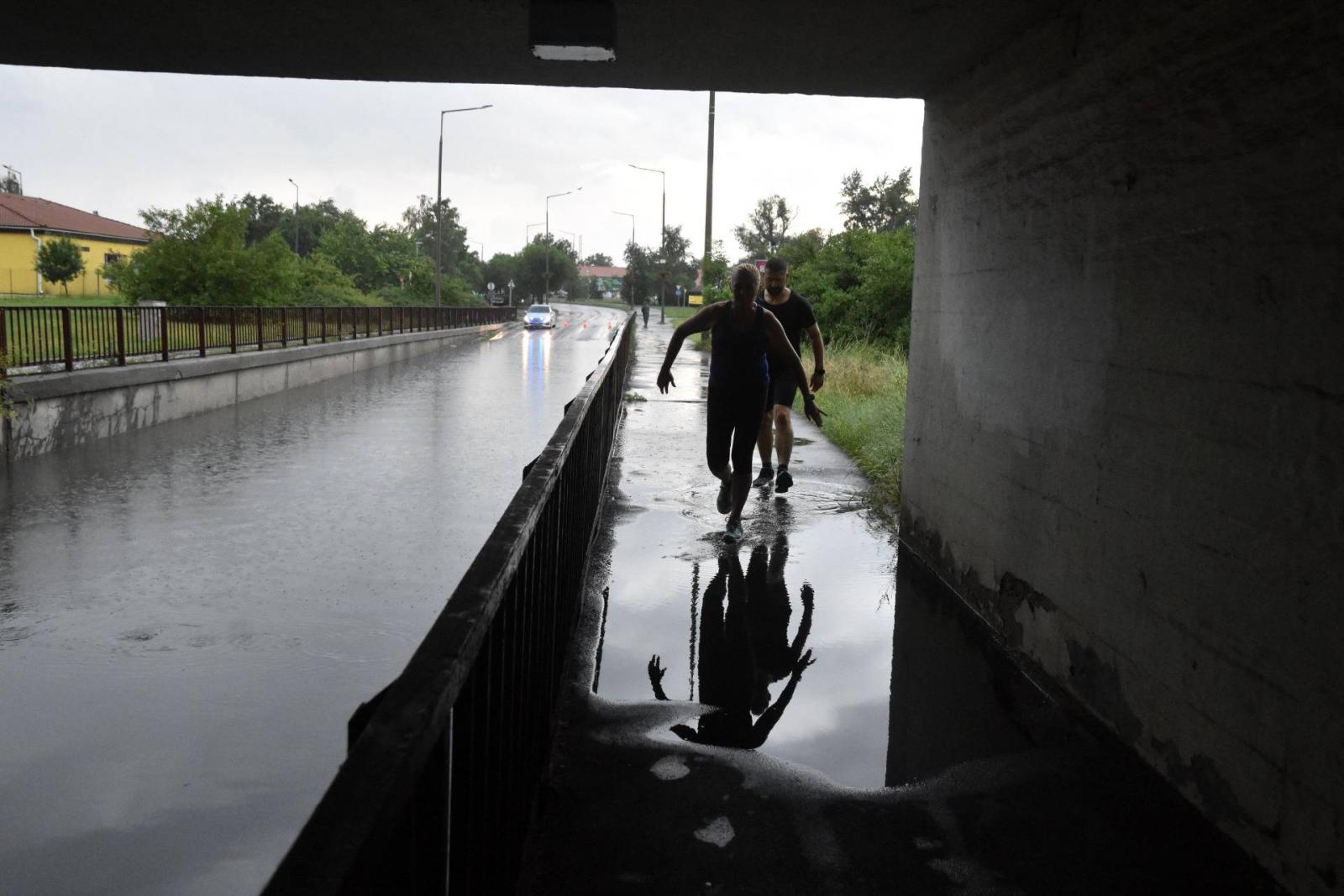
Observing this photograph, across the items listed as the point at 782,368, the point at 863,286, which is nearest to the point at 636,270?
the point at 863,286

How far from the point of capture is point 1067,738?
15.5ft

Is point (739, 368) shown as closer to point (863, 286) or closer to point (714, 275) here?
point (863, 286)

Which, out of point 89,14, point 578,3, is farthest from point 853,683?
point 89,14

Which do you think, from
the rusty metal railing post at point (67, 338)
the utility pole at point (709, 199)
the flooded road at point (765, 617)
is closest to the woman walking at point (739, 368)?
the flooded road at point (765, 617)

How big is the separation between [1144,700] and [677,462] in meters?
7.97

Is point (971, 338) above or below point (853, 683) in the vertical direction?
above

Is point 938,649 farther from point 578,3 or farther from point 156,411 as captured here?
point 156,411

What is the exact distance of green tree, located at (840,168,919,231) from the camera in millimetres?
109688

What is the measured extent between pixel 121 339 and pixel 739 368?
11139mm

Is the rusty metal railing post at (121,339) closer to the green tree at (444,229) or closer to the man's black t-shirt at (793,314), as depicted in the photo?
the man's black t-shirt at (793,314)

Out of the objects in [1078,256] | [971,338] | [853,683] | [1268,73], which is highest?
[1268,73]

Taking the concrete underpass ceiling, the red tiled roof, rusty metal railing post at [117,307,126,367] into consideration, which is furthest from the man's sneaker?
the red tiled roof

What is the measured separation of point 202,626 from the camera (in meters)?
6.16

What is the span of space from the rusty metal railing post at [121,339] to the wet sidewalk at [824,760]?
422 inches
